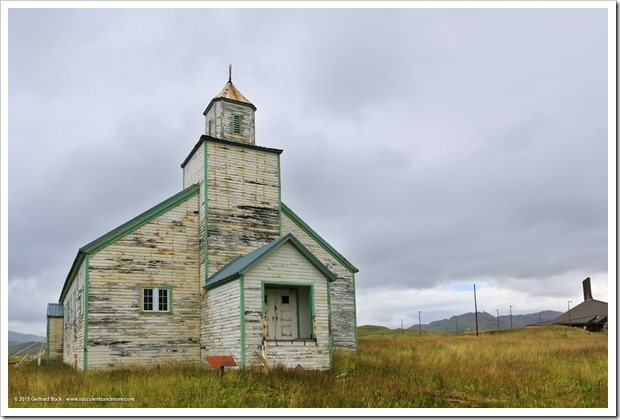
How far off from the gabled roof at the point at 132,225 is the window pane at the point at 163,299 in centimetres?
239

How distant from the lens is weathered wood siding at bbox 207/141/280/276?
21.2 meters

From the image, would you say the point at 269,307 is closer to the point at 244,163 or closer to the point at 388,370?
the point at 388,370

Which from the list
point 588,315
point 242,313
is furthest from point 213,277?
point 588,315

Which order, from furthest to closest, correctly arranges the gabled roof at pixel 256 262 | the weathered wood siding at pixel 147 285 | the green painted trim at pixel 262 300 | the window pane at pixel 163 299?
1. the window pane at pixel 163 299
2. the weathered wood siding at pixel 147 285
3. the gabled roof at pixel 256 262
4. the green painted trim at pixel 262 300

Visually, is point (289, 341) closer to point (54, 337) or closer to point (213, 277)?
point (213, 277)

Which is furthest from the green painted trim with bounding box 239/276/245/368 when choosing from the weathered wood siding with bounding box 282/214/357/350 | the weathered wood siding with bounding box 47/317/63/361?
the weathered wood siding with bounding box 47/317/63/361

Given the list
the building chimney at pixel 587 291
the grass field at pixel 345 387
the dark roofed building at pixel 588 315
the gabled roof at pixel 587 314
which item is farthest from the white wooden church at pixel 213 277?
the building chimney at pixel 587 291

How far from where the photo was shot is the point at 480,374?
16531 mm

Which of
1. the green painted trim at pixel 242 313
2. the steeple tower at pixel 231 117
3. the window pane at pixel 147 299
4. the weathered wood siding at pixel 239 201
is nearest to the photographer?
the green painted trim at pixel 242 313

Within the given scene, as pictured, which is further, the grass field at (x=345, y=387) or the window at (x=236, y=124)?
the window at (x=236, y=124)

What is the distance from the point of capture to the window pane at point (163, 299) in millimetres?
20344

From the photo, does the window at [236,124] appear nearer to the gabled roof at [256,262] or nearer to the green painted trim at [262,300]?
the gabled roof at [256,262]

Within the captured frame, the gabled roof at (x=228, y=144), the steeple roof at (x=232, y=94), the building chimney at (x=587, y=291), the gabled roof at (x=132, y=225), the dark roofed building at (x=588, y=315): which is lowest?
the dark roofed building at (x=588, y=315)

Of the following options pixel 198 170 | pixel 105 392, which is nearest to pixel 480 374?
pixel 105 392
